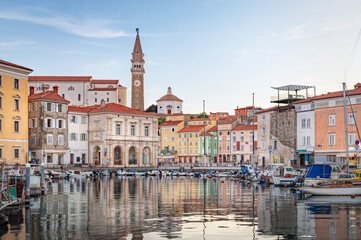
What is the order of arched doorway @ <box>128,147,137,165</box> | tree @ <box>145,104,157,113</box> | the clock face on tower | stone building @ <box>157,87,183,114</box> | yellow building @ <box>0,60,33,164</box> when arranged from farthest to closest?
tree @ <box>145,104,157,113</box>, stone building @ <box>157,87,183,114</box>, the clock face on tower, arched doorway @ <box>128,147,137,165</box>, yellow building @ <box>0,60,33,164</box>

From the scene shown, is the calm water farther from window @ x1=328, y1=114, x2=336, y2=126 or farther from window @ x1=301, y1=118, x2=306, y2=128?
window @ x1=301, y1=118, x2=306, y2=128

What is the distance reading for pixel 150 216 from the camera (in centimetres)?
2641

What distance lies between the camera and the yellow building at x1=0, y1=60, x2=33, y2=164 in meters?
64.4

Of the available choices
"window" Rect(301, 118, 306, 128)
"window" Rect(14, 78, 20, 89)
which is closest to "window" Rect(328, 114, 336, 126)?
"window" Rect(301, 118, 306, 128)

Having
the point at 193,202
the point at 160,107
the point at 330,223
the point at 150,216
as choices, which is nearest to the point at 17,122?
the point at 193,202

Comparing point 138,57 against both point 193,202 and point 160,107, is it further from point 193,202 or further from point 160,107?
point 193,202

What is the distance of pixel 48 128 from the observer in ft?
286

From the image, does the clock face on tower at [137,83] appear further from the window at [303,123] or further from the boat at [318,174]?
the boat at [318,174]

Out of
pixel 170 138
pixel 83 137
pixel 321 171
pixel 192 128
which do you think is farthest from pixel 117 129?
pixel 321 171

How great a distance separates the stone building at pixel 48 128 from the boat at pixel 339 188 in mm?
54922

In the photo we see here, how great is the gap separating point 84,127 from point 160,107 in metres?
74.0

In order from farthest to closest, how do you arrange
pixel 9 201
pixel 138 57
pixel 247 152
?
pixel 138 57
pixel 247 152
pixel 9 201

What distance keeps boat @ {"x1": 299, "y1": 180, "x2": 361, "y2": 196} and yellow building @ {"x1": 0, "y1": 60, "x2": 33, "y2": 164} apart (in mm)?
40172

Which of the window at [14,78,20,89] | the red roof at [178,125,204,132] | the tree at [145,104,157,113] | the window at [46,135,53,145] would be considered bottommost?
the window at [46,135,53,145]
